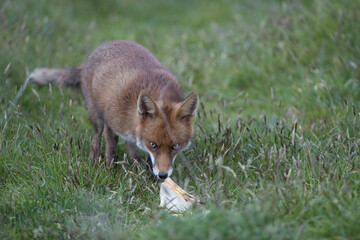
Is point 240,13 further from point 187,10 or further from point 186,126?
point 186,126

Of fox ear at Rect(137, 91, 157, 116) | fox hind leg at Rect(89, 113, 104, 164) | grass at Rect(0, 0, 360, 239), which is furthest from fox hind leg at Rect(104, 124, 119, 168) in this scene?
fox ear at Rect(137, 91, 157, 116)

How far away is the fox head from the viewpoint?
4000 mm

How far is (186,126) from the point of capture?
4.32 meters

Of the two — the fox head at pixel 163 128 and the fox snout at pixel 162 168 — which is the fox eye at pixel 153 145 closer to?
the fox head at pixel 163 128

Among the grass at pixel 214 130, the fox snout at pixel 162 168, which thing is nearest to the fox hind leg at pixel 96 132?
the grass at pixel 214 130

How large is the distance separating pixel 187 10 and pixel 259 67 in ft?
14.1

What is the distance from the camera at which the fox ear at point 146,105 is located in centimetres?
401

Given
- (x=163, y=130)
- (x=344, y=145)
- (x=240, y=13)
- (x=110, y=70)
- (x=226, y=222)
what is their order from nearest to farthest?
(x=226, y=222) → (x=344, y=145) → (x=163, y=130) → (x=110, y=70) → (x=240, y=13)

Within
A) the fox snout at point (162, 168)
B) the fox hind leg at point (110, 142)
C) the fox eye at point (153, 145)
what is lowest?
the fox hind leg at point (110, 142)

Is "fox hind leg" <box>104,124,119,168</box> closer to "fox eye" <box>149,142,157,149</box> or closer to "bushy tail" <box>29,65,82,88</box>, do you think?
"fox eye" <box>149,142,157,149</box>

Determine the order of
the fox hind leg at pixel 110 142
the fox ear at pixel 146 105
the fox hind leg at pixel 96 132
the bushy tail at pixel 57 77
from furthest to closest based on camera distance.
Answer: the bushy tail at pixel 57 77, the fox hind leg at pixel 96 132, the fox hind leg at pixel 110 142, the fox ear at pixel 146 105

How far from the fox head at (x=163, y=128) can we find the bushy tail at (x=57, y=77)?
180 cm

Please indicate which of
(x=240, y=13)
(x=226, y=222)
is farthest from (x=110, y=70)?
(x=240, y=13)

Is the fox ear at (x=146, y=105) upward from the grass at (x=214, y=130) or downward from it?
upward
